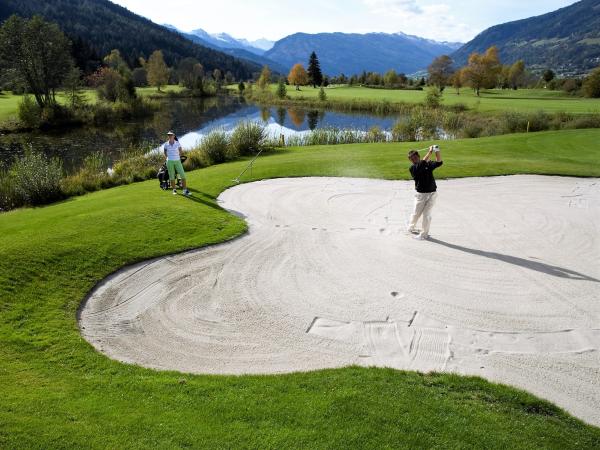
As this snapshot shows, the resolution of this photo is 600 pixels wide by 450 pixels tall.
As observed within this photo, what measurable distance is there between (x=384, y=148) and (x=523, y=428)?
84.2 ft

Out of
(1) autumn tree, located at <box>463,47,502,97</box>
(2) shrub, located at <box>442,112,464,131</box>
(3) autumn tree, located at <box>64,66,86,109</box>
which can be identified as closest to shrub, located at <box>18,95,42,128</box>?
(3) autumn tree, located at <box>64,66,86,109</box>

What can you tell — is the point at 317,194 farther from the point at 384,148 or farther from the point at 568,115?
the point at 568,115

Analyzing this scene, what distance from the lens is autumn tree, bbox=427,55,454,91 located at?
10125cm

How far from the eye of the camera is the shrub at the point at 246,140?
99.1 feet

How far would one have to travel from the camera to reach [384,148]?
99.0 feet

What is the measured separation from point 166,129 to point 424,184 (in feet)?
156

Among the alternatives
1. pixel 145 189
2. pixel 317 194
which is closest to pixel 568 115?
pixel 317 194

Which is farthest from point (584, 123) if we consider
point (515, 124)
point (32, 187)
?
point (32, 187)

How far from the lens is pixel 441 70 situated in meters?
103

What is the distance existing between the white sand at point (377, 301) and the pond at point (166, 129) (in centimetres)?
1840

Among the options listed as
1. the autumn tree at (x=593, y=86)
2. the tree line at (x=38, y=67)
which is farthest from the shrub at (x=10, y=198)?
the autumn tree at (x=593, y=86)

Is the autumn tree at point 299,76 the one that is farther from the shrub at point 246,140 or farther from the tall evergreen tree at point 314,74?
the shrub at point 246,140

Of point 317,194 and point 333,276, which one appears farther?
point 317,194

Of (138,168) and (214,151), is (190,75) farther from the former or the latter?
(138,168)
